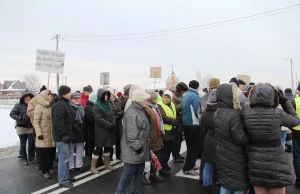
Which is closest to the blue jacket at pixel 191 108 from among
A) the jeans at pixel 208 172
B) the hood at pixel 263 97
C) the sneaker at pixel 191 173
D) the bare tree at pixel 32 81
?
the sneaker at pixel 191 173

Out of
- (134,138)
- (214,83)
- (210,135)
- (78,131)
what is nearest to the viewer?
(134,138)

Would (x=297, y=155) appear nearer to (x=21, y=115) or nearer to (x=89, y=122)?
(x=89, y=122)

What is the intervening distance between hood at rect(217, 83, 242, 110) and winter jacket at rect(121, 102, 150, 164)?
140 centimetres

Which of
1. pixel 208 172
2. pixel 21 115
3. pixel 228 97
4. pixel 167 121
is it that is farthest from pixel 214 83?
pixel 21 115

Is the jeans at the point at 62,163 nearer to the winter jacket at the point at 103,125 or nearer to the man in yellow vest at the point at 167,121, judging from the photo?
the winter jacket at the point at 103,125

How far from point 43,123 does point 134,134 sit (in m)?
2.70

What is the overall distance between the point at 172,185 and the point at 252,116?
2728 mm

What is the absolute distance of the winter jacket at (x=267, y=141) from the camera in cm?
281

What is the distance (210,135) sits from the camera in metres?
4.23

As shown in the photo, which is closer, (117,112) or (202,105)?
(202,105)

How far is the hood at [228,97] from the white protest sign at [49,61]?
22.4 feet

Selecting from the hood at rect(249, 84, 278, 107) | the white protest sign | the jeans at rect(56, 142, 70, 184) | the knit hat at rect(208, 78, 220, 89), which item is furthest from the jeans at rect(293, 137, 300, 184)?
the white protest sign

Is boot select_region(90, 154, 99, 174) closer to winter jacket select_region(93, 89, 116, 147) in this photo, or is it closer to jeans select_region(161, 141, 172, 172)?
winter jacket select_region(93, 89, 116, 147)

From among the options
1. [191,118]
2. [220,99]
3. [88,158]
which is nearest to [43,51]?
[88,158]
